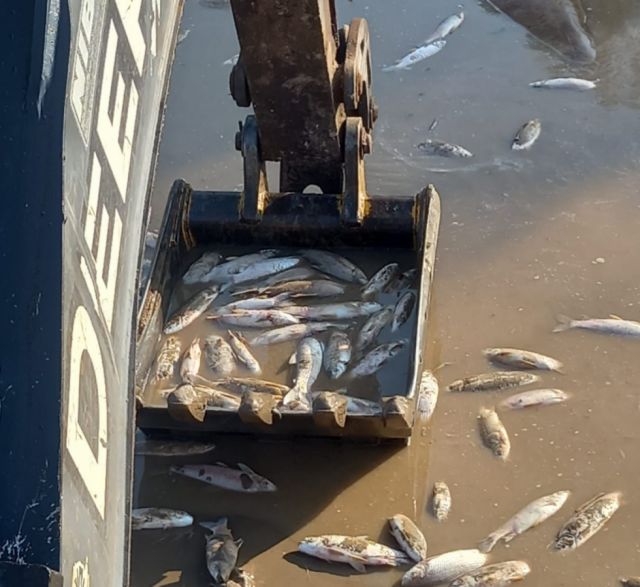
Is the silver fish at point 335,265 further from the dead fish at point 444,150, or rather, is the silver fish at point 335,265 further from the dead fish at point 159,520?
the dead fish at point 444,150

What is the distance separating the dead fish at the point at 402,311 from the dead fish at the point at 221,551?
1.13 meters

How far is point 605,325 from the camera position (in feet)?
15.6

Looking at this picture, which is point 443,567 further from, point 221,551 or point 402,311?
point 402,311

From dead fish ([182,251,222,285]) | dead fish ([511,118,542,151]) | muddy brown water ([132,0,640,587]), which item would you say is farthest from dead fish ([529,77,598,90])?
dead fish ([182,251,222,285])

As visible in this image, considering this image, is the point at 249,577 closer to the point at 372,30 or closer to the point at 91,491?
the point at 91,491

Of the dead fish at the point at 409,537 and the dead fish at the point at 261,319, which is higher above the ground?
the dead fish at the point at 261,319

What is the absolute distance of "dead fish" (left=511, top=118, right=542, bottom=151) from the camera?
20.1 ft

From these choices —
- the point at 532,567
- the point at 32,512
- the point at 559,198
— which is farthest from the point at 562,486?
the point at 32,512

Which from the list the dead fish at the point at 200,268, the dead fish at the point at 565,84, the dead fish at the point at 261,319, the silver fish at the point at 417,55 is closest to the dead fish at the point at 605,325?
the dead fish at the point at 261,319

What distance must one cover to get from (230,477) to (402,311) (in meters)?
1.02

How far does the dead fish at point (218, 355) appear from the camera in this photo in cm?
448

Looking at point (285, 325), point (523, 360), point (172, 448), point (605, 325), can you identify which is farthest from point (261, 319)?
point (605, 325)

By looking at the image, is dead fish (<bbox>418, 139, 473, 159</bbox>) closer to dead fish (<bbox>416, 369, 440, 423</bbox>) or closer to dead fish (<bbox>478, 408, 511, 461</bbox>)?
dead fish (<bbox>416, 369, 440, 423</bbox>)

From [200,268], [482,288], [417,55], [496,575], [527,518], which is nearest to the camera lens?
[496,575]
